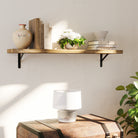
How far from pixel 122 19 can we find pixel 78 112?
1105 millimetres

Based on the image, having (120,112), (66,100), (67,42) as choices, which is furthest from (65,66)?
(120,112)

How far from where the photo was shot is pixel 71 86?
286cm

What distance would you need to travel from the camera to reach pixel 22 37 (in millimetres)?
2383

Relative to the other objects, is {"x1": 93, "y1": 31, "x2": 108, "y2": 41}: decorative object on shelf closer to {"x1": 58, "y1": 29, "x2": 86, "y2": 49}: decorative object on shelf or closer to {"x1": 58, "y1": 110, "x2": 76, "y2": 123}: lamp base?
{"x1": 58, "y1": 29, "x2": 86, "y2": 49}: decorative object on shelf

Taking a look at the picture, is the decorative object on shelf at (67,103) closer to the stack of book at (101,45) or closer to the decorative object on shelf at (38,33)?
the decorative object on shelf at (38,33)

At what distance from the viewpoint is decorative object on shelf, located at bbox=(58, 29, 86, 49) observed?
259 centimetres

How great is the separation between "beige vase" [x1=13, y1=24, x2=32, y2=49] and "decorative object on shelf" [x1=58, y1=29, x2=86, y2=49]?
1.06ft

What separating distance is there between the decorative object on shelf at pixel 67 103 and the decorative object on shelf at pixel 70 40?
1.54 ft

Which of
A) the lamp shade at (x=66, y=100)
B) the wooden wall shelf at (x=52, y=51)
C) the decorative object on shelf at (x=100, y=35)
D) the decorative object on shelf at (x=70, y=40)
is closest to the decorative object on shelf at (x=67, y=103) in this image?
the lamp shade at (x=66, y=100)

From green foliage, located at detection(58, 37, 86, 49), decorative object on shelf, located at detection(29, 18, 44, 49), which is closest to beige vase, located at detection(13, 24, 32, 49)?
decorative object on shelf, located at detection(29, 18, 44, 49)

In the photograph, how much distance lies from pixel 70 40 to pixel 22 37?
0.45 metres

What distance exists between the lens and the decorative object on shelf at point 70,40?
102 inches

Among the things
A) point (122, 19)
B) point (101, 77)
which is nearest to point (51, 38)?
point (101, 77)

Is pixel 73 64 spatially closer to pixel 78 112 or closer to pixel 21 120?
pixel 78 112
